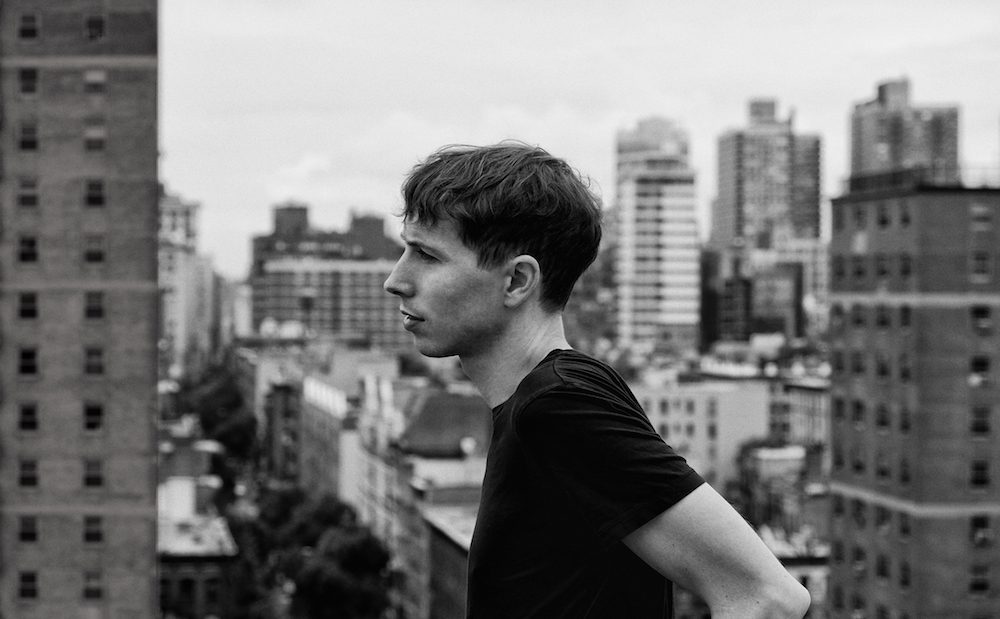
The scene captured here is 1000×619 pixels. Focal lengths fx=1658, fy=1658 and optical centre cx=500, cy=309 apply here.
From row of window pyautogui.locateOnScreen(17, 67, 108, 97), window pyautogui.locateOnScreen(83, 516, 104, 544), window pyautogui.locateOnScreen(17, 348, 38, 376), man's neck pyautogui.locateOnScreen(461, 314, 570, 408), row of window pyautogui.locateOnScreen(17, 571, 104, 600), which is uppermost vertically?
row of window pyautogui.locateOnScreen(17, 67, 108, 97)

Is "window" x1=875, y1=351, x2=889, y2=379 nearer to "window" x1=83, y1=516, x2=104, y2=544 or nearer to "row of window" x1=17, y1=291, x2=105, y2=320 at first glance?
"row of window" x1=17, y1=291, x2=105, y2=320

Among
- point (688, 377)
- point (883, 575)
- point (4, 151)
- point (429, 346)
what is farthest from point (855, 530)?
point (688, 377)

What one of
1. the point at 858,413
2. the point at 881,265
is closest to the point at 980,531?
the point at 858,413

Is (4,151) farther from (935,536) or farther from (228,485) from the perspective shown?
(228,485)

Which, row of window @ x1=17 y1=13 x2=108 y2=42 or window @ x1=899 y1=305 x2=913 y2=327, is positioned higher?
row of window @ x1=17 y1=13 x2=108 y2=42

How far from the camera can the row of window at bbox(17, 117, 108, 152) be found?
73375 mm

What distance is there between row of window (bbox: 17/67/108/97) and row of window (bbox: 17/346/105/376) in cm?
1137

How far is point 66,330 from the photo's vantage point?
7375 cm

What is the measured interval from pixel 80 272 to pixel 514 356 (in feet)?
232

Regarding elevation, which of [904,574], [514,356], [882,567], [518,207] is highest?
[518,207]

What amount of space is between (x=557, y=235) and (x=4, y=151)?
72.0m

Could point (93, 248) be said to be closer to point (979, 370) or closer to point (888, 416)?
point (888, 416)

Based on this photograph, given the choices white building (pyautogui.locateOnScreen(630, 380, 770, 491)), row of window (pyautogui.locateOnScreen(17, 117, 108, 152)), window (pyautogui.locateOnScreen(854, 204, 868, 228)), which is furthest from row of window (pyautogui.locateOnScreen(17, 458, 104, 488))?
white building (pyautogui.locateOnScreen(630, 380, 770, 491))

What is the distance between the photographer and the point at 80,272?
73.8 m
